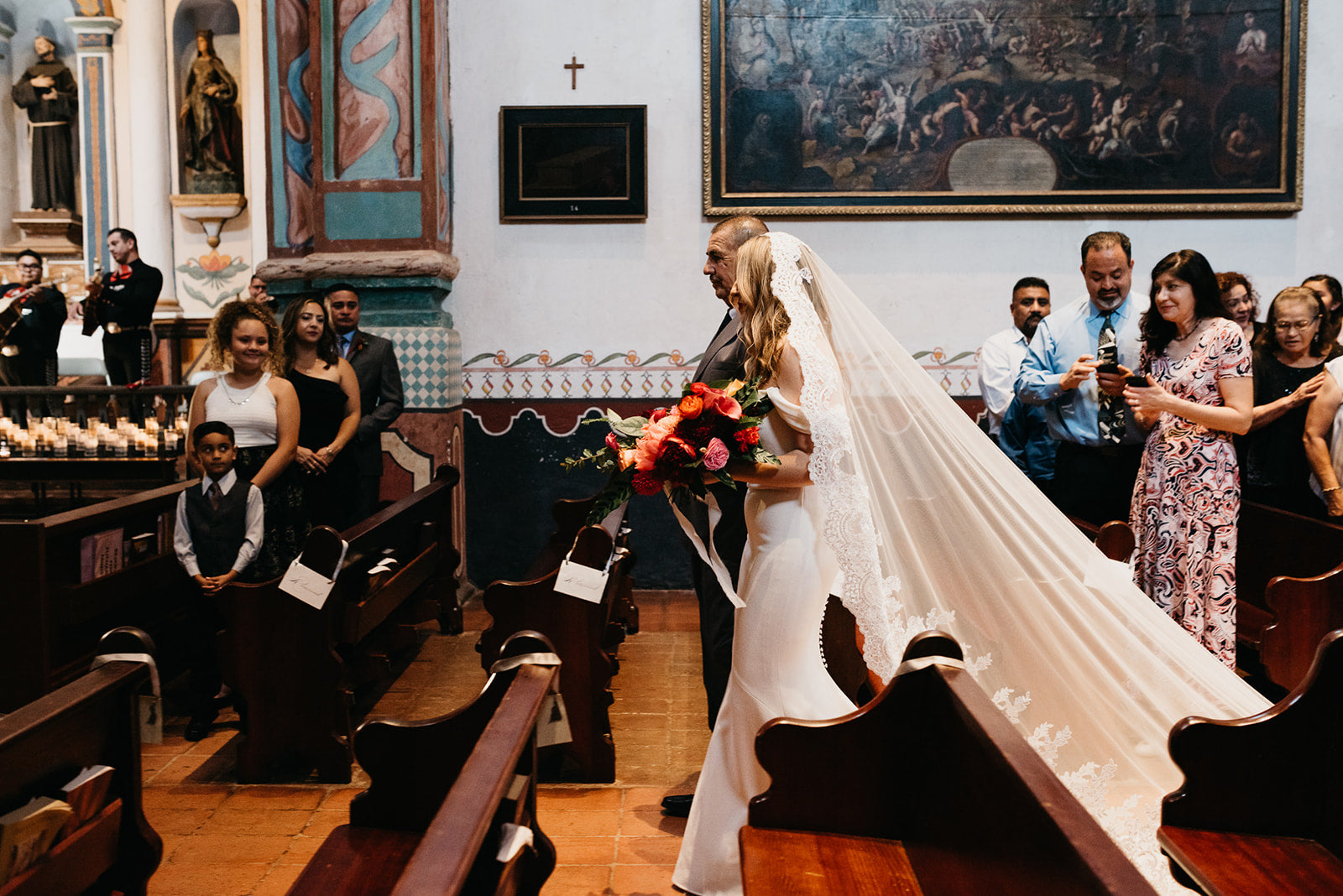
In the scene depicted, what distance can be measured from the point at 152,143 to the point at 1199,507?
8429mm

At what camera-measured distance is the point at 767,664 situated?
8.83 feet

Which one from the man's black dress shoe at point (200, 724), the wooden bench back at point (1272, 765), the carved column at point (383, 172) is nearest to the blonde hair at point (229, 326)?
the man's black dress shoe at point (200, 724)

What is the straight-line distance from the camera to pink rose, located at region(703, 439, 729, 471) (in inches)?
96.3

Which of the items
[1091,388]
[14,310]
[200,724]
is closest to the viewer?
[200,724]

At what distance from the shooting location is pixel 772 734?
1.99 m

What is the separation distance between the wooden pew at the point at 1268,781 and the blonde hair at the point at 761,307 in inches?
50.1

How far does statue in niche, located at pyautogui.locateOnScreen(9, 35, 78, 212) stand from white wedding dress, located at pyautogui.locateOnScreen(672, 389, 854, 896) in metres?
9.86

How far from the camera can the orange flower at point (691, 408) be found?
8.11ft

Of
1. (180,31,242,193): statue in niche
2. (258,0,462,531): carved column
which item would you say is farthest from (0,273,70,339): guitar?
(258,0,462,531): carved column

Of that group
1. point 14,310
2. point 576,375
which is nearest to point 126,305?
point 14,310

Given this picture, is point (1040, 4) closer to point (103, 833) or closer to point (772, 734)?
point (772, 734)

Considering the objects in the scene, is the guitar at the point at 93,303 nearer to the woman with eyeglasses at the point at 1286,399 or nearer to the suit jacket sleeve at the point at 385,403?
the suit jacket sleeve at the point at 385,403

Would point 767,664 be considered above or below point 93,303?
Answer: below

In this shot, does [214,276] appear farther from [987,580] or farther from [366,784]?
[987,580]
